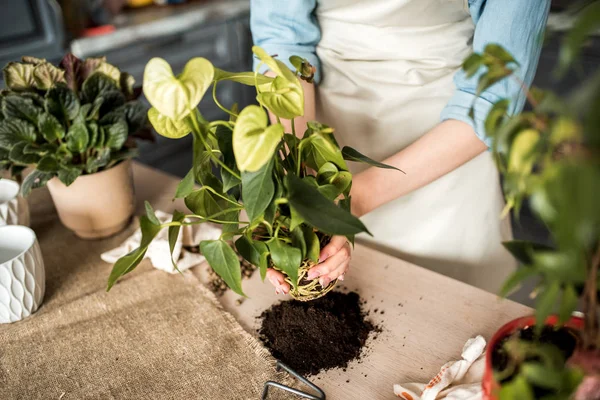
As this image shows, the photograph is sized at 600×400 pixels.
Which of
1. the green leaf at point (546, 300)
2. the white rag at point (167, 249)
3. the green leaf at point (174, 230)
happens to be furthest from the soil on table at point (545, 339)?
the white rag at point (167, 249)

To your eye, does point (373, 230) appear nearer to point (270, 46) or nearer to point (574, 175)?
point (270, 46)

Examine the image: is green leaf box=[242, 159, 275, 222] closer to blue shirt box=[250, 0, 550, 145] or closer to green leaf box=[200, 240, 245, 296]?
green leaf box=[200, 240, 245, 296]

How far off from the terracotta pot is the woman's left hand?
41 cm

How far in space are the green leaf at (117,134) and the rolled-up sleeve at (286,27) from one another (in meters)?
0.32

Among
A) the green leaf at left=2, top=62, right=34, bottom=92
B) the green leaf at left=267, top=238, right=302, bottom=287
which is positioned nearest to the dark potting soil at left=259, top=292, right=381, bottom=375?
the green leaf at left=267, top=238, right=302, bottom=287

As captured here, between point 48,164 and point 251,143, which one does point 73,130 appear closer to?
point 48,164

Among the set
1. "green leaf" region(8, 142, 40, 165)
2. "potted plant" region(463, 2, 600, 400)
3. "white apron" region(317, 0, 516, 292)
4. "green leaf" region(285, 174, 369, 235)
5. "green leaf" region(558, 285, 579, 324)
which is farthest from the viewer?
"white apron" region(317, 0, 516, 292)

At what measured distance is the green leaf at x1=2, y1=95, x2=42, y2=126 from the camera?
0.73 metres

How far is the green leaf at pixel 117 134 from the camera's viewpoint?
2.56 ft

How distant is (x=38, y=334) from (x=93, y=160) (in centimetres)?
27

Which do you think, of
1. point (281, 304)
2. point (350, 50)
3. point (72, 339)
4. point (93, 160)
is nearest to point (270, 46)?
point (350, 50)

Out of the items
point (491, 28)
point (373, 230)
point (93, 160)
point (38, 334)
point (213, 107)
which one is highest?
point (491, 28)

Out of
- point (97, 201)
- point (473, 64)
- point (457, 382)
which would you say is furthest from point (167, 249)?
point (473, 64)

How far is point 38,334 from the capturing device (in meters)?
0.70
